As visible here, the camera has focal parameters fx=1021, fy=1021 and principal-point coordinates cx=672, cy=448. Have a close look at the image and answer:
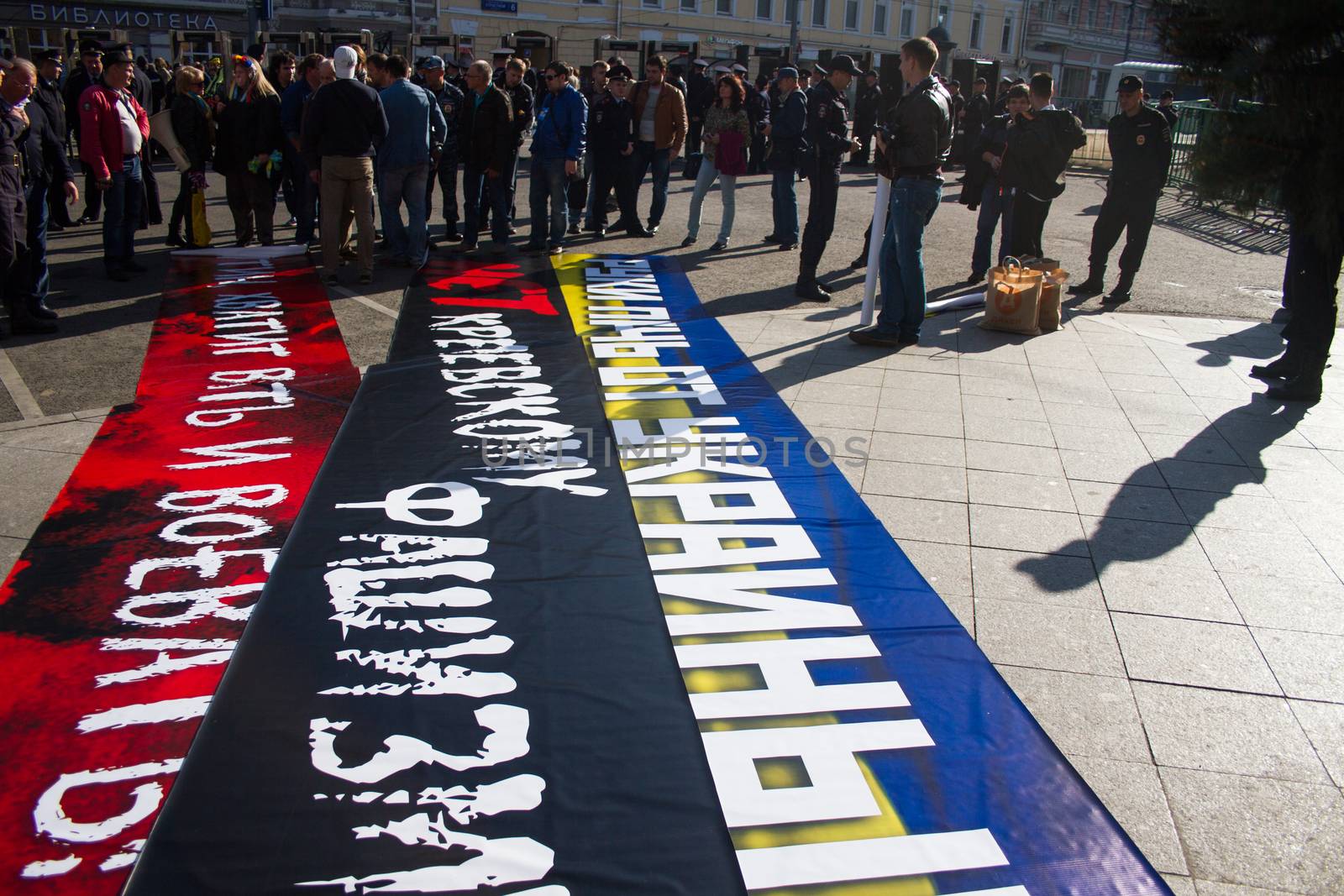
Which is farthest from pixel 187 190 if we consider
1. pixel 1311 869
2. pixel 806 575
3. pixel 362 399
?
pixel 1311 869

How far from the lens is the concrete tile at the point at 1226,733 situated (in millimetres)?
2979

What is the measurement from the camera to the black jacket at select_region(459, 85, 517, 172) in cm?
948

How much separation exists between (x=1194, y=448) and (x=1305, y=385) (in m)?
1.35

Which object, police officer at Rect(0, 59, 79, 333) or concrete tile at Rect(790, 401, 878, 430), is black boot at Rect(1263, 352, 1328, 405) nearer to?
concrete tile at Rect(790, 401, 878, 430)

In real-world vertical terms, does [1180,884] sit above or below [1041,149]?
below

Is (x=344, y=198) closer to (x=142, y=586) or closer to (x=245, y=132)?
(x=245, y=132)

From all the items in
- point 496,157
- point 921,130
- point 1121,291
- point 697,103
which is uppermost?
point 697,103

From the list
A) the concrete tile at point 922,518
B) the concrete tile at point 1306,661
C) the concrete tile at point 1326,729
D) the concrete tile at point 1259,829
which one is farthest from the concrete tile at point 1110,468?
the concrete tile at point 1259,829

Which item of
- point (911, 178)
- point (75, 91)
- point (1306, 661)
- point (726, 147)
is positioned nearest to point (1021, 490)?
point (1306, 661)

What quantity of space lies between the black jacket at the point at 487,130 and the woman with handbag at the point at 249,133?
5.56 feet

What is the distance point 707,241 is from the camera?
11.2 metres

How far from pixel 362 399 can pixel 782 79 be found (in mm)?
7017

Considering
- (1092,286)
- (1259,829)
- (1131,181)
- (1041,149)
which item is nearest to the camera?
(1259,829)

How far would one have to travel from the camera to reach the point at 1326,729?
3.16 metres
